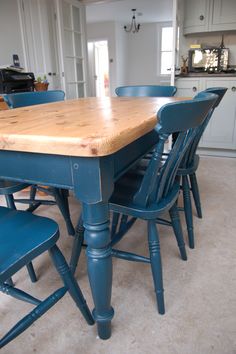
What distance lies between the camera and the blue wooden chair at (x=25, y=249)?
2.47 ft

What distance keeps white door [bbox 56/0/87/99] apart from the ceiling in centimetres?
141

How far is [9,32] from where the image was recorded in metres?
4.30

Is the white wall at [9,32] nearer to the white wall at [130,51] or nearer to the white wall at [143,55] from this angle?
the white wall at [130,51]

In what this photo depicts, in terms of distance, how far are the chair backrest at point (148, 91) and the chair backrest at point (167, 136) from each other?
1.17 m

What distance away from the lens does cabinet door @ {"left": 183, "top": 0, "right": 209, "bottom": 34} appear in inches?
129

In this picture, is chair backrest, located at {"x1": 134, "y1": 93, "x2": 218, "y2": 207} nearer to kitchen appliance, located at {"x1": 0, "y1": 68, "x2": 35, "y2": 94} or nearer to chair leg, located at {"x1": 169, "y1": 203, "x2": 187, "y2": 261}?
chair leg, located at {"x1": 169, "y1": 203, "x2": 187, "y2": 261}

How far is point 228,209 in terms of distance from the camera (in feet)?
6.63

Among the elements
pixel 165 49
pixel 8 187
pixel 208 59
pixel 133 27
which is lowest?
pixel 8 187

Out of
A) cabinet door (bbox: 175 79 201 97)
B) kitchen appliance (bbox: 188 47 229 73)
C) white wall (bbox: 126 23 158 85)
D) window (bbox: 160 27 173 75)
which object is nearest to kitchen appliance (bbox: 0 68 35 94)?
cabinet door (bbox: 175 79 201 97)

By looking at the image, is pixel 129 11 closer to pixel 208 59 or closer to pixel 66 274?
pixel 208 59

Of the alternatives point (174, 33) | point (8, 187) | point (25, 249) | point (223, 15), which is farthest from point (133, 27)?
point (25, 249)

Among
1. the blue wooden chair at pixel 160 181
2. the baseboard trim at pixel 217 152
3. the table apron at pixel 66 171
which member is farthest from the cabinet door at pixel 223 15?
the table apron at pixel 66 171

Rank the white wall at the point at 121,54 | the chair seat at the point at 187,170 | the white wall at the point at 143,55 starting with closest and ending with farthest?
the chair seat at the point at 187,170 < the white wall at the point at 121,54 < the white wall at the point at 143,55

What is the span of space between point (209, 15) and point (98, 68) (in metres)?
6.94
